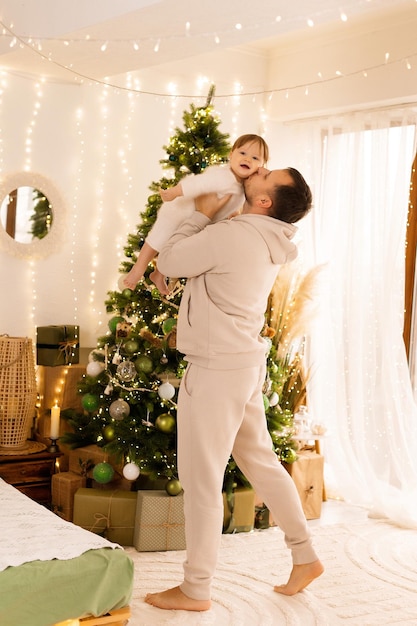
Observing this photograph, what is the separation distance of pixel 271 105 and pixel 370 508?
8.10 ft

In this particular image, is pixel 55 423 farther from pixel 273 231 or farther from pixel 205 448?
pixel 273 231

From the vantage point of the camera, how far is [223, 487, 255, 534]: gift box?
4137 millimetres

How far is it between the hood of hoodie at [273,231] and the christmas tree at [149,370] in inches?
34.6

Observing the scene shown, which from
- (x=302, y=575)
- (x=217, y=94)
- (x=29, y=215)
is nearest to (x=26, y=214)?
(x=29, y=215)

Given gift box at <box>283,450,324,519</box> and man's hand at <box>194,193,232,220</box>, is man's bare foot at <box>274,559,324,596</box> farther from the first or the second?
man's hand at <box>194,193,232,220</box>

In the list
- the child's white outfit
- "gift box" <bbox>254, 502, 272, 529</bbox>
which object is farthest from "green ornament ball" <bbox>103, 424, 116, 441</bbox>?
the child's white outfit

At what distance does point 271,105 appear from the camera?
525 cm

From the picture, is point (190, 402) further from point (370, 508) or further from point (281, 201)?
point (370, 508)

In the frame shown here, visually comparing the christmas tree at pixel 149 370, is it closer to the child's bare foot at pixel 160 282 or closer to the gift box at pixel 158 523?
the gift box at pixel 158 523

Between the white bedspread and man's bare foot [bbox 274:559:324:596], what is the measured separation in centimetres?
85

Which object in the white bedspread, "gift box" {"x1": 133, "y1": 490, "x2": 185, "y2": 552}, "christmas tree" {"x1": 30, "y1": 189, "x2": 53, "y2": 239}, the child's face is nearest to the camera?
the white bedspread

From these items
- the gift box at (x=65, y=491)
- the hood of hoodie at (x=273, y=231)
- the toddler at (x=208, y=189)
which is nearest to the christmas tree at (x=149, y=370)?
the gift box at (x=65, y=491)

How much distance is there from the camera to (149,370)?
4.11m

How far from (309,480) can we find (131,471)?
1098mm
